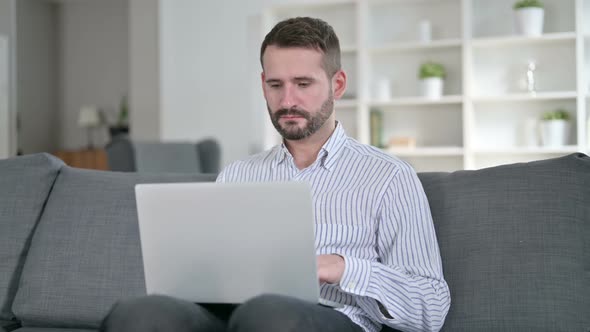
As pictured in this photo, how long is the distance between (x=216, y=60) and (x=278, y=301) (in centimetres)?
494

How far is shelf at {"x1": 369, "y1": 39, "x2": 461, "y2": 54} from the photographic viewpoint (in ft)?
15.5

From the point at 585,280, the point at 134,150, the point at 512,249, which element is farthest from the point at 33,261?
the point at 134,150

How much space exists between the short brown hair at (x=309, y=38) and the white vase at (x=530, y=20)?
10.8 feet

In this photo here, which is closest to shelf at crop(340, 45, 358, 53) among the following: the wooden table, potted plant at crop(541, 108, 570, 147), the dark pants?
potted plant at crop(541, 108, 570, 147)

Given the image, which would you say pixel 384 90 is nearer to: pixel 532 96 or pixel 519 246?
pixel 532 96

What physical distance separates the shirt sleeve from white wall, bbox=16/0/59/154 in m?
6.69

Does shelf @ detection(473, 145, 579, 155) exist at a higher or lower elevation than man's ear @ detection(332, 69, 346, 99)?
lower

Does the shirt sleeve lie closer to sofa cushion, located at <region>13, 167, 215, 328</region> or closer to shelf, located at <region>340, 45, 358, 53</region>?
sofa cushion, located at <region>13, 167, 215, 328</region>

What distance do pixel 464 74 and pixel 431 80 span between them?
224 mm

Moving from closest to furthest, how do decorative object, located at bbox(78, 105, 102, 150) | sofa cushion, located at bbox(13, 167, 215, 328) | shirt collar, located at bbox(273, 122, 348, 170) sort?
1. shirt collar, located at bbox(273, 122, 348, 170)
2. sofa cushion, located at bbox(13, 167, 215, 328)
3. decorative object, located at bbox(78, 105, 102, 150)

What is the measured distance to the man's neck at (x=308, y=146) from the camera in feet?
5.31

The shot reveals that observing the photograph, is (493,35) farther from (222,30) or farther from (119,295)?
(119,295)

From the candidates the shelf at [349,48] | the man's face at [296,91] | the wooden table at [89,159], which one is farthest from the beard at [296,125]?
the wooden table at [89,159]

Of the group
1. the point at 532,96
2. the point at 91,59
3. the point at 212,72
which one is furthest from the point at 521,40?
A: the point at 91,59
